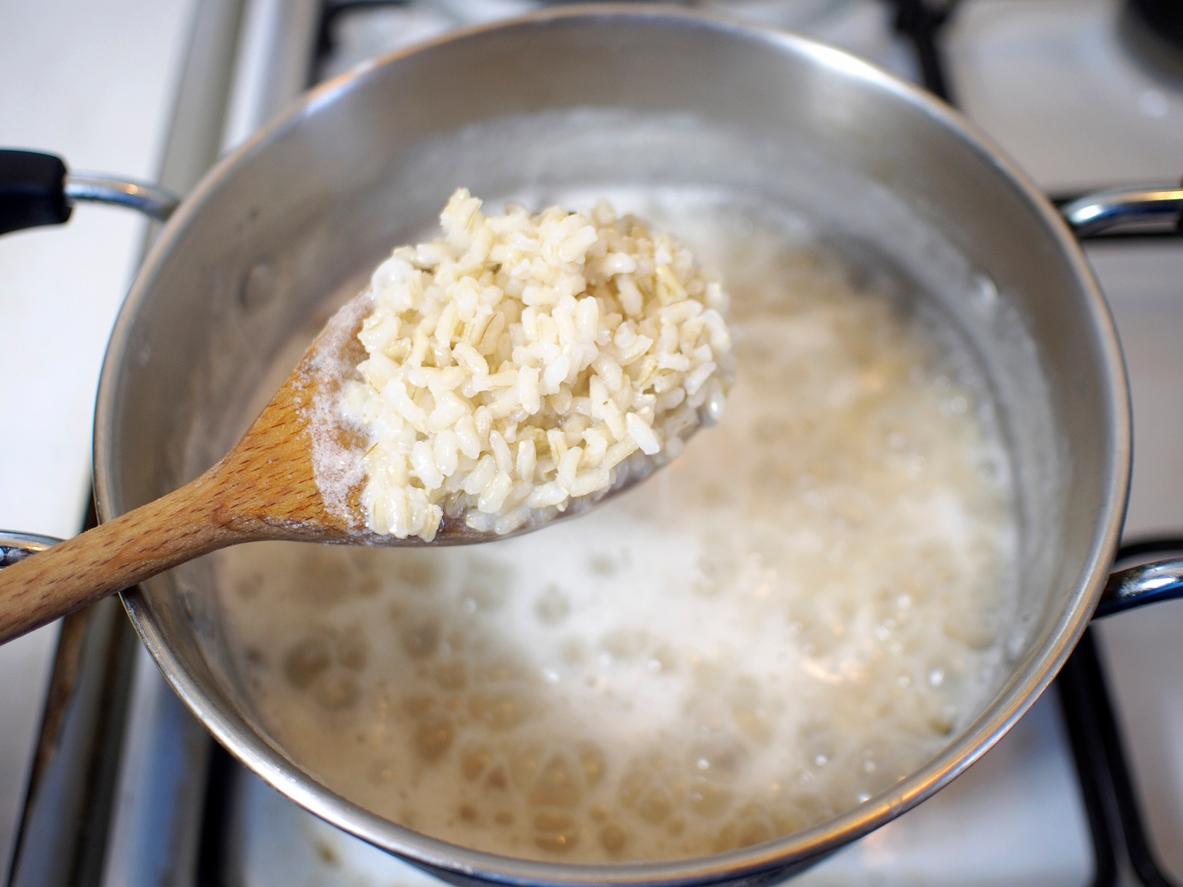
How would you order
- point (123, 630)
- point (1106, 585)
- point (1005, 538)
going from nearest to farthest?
point (1106, 585) → point (123, 630) → point (1005, 538)

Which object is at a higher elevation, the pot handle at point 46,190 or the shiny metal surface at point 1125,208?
the pot handle at point 46,190

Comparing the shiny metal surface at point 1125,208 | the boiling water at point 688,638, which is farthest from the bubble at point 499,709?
the shiny metal surface at point 1125,208

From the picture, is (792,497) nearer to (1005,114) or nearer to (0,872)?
(1005,114)

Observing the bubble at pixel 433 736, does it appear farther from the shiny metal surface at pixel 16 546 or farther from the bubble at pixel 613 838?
the shiny metal surface at pixel 16 546

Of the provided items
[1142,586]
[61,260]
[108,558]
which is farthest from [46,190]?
[1142,586]

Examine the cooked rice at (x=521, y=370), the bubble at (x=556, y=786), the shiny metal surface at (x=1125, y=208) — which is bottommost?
the bubble at (x=556, y=786)

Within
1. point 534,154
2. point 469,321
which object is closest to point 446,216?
point 469,321
